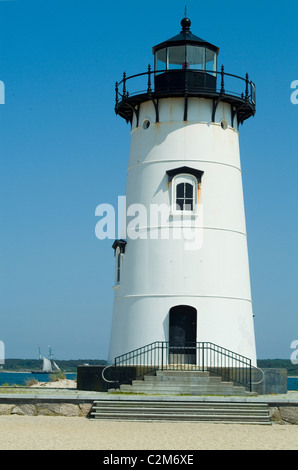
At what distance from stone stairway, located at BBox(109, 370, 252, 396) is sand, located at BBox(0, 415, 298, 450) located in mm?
2579

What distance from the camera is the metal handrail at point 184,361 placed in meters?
23.9

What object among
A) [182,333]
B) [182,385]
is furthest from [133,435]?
[182,333]

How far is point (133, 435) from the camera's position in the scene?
17984 millimetres

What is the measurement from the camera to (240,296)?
85.0 feet

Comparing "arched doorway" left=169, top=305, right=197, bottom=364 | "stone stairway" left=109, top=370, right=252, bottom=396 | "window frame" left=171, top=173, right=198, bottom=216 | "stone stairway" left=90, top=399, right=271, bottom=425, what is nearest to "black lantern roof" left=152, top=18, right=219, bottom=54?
"window frame" left=171, top=173, right=198, bottom=216

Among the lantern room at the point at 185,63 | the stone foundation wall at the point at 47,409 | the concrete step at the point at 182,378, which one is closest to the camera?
the stone foundation wall at the point at 47,409

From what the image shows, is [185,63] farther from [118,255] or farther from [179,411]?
[179,411]

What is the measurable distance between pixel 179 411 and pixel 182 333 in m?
4.79

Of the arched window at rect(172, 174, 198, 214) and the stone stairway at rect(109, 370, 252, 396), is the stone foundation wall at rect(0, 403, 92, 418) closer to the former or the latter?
the stone stairway at rect(109, 370, 252, 396)

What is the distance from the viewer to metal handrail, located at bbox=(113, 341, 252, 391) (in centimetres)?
2389

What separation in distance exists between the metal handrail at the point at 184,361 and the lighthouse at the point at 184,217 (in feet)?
0.65

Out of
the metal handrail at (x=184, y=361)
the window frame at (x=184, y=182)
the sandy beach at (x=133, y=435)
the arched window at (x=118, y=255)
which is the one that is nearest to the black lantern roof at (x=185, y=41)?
the window frame at (x=184, y=182)

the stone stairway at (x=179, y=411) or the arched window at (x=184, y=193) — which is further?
the arched window at (x=184, y=193)

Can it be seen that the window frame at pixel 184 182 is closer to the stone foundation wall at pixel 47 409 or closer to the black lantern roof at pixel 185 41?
the black lantern roof at pixel 185 41
